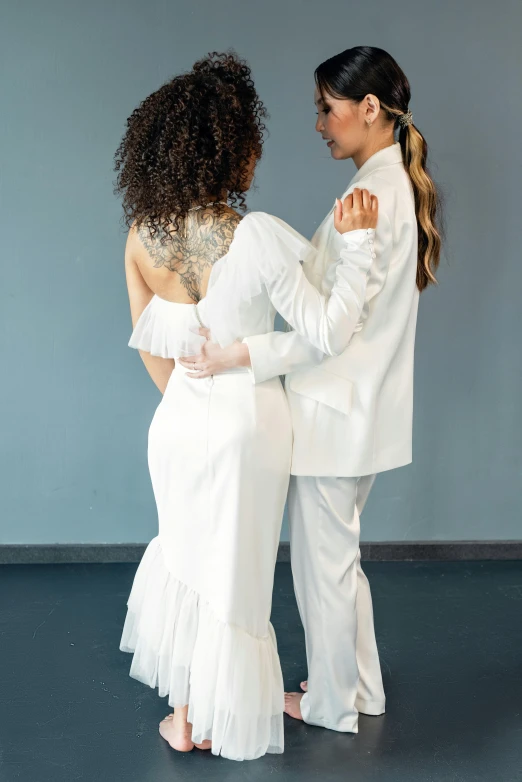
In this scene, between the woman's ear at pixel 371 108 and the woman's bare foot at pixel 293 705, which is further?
the woman's bare foot at pixel 293 705

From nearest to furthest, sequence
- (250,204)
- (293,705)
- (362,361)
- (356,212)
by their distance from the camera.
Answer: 1. (356,212)
2. (362,361)
3. (293,705)
4. (250,204)

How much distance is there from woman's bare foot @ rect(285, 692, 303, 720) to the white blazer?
76 cm

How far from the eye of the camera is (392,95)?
221 centimetres

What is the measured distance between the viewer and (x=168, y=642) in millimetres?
2203

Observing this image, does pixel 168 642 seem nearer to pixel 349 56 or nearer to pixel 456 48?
pixel 349 56

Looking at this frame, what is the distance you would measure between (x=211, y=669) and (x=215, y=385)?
721 mm

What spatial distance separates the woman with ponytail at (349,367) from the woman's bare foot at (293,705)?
10 cm

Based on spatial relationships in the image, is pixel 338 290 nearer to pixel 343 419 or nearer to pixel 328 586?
pixel 343 419

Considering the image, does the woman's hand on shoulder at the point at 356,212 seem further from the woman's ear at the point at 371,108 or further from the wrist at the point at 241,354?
the wrist at the point at 241,354

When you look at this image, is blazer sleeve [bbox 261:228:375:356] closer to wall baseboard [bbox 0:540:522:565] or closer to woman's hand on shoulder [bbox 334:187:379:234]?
woman's hand on shoulder [bbox 334:187:379:234]

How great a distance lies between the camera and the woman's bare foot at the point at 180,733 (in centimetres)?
227

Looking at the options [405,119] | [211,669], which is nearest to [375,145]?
[405,119]

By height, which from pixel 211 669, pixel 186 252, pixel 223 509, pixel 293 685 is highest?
pixel 186 252

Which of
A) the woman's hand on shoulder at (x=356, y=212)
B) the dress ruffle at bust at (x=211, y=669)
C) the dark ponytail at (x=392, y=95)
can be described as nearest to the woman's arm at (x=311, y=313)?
the woman's hand on shoulder at (x=356, y=212)
